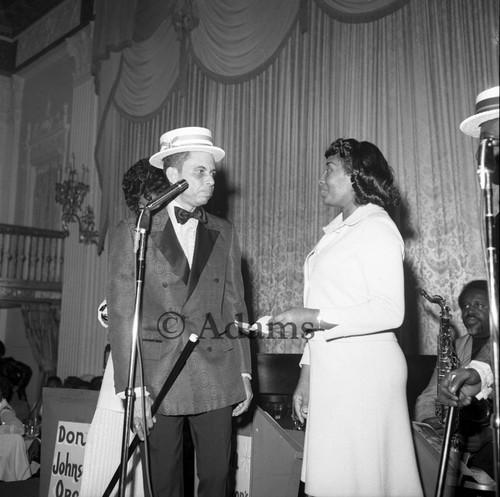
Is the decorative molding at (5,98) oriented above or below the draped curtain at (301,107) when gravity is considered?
above

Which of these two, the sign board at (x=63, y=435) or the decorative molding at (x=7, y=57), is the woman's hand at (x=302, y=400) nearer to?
the sign board at (x=63, y=435)

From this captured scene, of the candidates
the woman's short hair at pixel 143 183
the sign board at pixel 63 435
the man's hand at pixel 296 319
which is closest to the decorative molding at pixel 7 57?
the sign board at pixel 63 435

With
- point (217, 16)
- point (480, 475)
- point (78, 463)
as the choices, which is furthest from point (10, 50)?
point (480, 475)

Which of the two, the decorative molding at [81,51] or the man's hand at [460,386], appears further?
the decorative molding at [81,51]

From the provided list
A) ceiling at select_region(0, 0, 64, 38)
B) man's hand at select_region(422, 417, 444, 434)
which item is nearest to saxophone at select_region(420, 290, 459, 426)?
man's hand at select_region(422, 417, 444, 434)

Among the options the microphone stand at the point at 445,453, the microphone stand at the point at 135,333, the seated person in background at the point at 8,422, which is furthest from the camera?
the seated person in background at the point at 8,422

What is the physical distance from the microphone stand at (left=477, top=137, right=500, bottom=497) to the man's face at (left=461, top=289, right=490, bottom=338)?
8.50ft

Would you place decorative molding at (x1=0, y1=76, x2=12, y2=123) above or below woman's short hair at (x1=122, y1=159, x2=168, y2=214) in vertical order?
above

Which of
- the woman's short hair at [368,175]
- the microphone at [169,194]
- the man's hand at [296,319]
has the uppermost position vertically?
the woman's short hair at [368,175]

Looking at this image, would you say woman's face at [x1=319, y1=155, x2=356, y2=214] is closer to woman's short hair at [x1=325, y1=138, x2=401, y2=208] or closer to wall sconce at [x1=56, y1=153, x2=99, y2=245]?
woman's short hair at [x1=325, y1=138, x2=401, y2=208]

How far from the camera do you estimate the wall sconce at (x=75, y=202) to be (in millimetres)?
9445

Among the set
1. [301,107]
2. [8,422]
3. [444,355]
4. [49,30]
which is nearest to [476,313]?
[444,355]

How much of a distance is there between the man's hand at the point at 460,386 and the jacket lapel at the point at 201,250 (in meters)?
1.03

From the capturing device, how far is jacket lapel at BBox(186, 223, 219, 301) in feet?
8.64
